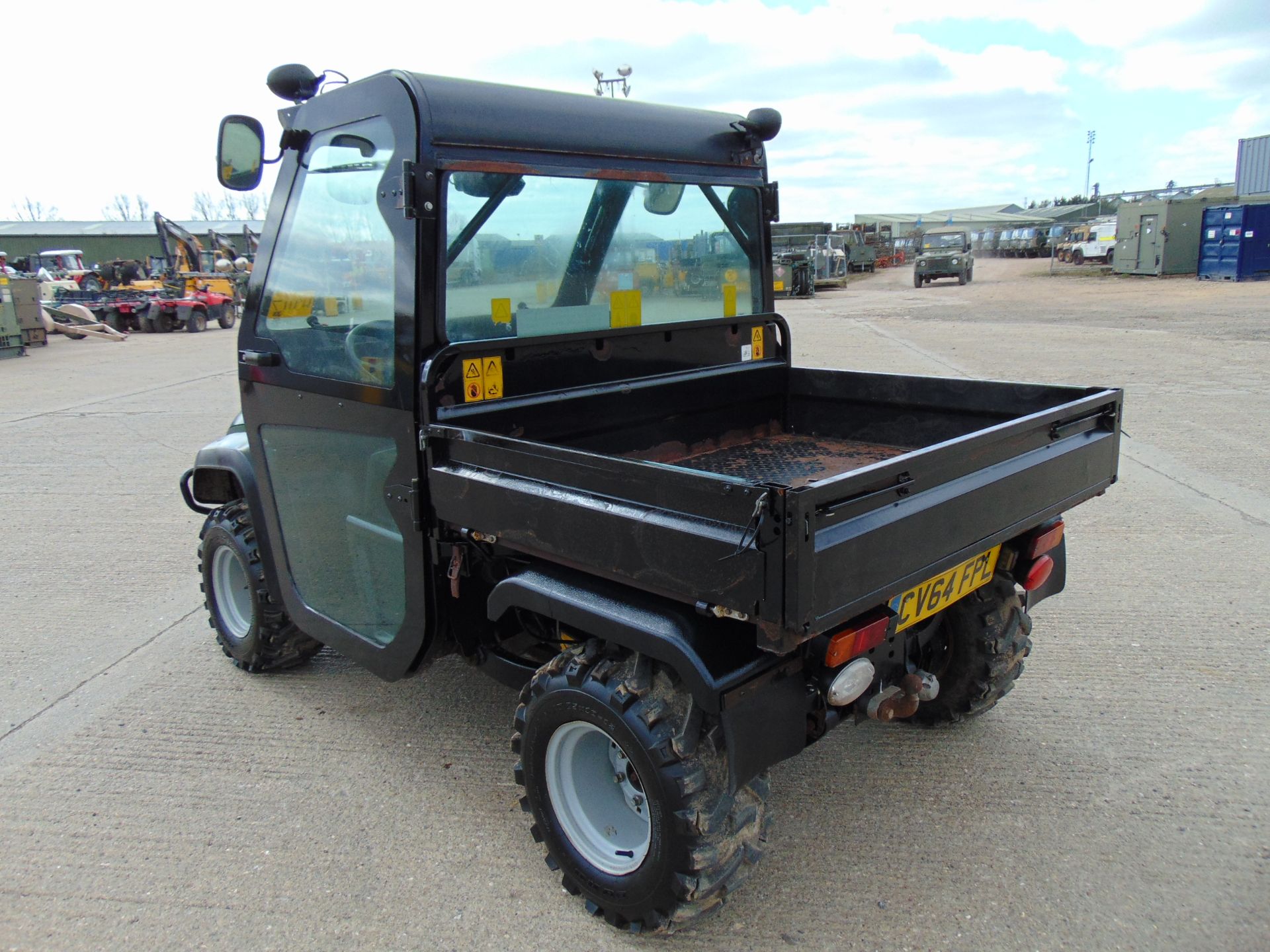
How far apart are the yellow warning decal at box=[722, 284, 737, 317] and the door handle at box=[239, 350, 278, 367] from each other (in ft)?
5.43

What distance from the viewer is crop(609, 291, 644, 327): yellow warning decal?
3.29 m

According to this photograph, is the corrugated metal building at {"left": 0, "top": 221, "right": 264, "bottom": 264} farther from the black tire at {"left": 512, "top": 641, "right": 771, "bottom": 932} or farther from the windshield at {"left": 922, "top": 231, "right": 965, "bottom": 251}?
the black tire at {"left": 512, "top": 641, "right": 771, "bottom": 932}

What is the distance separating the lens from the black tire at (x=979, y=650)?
10.3ft

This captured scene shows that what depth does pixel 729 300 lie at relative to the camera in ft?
12.2

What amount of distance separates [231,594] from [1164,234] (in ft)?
104

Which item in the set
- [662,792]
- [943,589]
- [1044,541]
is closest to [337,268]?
[662,792]

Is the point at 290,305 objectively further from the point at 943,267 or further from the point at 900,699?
the point at 943,267

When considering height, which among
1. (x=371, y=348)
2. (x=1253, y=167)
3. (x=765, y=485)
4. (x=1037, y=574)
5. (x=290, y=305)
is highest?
(x=1253, y=167)

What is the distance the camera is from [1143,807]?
2.94 m

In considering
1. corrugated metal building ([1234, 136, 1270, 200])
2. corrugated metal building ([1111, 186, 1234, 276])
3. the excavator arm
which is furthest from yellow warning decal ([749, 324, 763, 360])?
corrugated metal building ([1234, 136, 1270, 200])

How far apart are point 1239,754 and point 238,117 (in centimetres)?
401

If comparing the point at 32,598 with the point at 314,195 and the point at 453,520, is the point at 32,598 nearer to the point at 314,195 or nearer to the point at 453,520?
the point at 314,195

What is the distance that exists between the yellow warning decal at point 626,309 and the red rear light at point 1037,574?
5.01ft

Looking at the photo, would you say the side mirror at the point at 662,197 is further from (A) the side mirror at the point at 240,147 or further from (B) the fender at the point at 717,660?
(B) the fender at the point at 717,660
